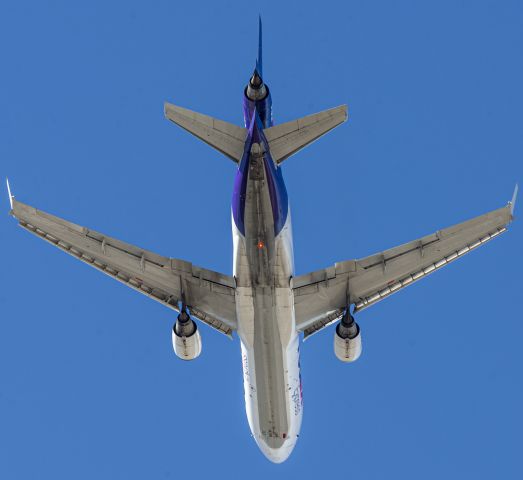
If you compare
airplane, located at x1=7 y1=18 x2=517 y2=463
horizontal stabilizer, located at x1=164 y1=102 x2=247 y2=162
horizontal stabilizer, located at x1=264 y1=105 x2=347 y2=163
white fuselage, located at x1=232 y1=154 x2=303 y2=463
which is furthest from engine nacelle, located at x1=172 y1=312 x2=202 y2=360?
horizontal stabilizer, located at x1=264 y1=105 x2=347 y2=163

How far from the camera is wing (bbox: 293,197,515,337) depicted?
51.2 metres

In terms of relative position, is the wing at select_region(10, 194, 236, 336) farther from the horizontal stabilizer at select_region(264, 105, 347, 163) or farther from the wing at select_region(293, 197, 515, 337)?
the horizontal stabilizer at select_region(264, 105, 347, 163)

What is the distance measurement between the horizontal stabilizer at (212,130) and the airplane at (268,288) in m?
2.12

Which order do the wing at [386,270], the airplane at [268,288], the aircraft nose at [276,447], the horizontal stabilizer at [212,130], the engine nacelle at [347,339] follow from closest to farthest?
1. the horizontal stabilizer at [212,130]
2. the airplane at [268,288]
3. the wing at [386,270]
4. the engine nacelle at [347,339]
5. the aircraft nose at [276,447]

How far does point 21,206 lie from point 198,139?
8.02 m

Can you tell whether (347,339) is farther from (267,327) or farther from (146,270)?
(146,270)

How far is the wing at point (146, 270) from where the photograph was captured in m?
50.9

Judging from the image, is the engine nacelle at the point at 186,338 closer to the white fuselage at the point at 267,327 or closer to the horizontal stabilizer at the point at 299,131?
the white fuselage at the point at 267,327

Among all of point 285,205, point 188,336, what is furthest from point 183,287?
point 285,205

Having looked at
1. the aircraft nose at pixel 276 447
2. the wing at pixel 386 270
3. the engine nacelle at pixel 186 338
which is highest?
the wing at pixel 386 270

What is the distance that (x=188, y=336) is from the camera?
51625 mm

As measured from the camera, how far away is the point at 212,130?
155 ft

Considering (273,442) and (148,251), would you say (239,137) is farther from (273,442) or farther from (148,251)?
(273,442)

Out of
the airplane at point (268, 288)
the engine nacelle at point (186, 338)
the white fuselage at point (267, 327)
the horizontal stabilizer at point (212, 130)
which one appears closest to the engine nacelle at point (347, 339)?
the airplane at point (268, 288)
